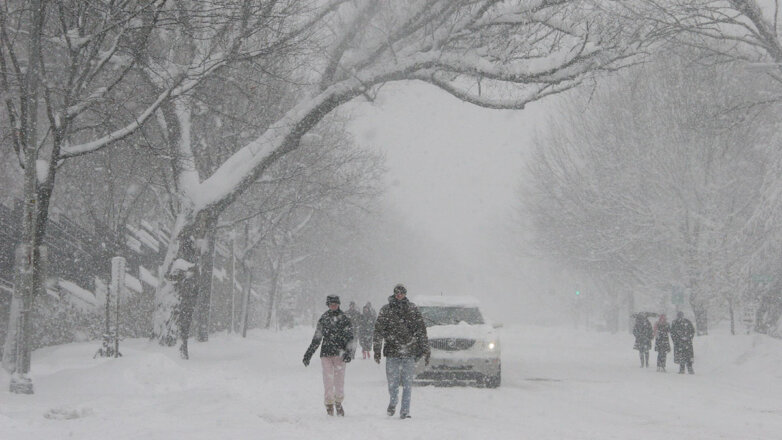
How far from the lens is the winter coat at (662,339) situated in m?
22.3

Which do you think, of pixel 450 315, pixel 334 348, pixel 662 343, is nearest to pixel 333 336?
pixel 334 348

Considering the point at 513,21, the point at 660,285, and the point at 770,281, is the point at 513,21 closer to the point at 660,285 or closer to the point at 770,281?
the point at 770,281

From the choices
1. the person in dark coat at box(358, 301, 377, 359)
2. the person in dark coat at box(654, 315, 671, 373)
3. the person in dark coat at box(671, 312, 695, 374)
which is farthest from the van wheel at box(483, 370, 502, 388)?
the person in dark coat at box(358, 301, 377, 359)

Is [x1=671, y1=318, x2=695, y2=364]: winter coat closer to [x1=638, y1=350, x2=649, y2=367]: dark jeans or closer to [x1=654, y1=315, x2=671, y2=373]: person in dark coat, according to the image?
[x1=654, y1=315, x2=671, y2=373]: person in dark coat

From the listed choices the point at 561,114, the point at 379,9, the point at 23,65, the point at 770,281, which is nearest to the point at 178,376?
the point at 23,65

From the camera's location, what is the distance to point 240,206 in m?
33.3

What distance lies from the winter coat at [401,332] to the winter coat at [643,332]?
47.5 ft

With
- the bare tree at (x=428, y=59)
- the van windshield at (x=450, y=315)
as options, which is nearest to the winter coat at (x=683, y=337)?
the van windshield at (x=450, y=315)

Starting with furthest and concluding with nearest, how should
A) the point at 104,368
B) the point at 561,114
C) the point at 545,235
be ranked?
1. the point at 545,235
2. the point at 561,114
3. the point at 104,368

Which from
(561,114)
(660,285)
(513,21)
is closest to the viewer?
(513,21)

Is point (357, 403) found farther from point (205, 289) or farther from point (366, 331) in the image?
point (205, 289)

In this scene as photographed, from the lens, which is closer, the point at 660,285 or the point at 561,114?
the point at 660,285

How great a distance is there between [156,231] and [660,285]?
21809 mm

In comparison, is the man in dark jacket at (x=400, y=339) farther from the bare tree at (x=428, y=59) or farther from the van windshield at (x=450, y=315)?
the bare tree at (x=428, y=59)
